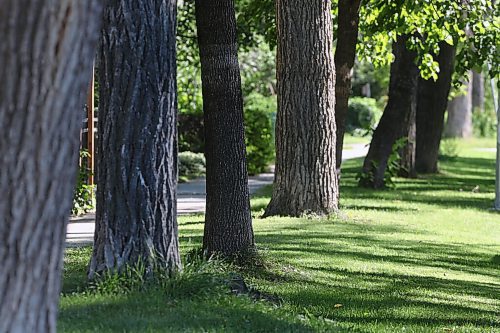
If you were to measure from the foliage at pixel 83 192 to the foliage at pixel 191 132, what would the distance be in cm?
1000

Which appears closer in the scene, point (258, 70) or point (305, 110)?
point (305, 110)

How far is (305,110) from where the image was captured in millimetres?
15562

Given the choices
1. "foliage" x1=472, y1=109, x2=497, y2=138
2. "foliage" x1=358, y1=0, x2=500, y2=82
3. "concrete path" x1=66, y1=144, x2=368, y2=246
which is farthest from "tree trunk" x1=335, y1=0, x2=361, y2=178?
"foliage" x1=472, y1=109, x2=497, y2=138

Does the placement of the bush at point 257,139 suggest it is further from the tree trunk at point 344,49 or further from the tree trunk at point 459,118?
the tree trunk at point 459,118

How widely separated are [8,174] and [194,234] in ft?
31.4

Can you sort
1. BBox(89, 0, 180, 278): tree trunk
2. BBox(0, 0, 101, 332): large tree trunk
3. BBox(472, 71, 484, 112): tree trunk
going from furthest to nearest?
BBox(472, 71, 484, 112): tree trunk < BBox(89, 0, 180, 278): tree trunk < BBox(0, 0, 101, 332): large tree trunk

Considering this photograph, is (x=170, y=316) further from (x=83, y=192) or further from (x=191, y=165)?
(x=191, y=165)

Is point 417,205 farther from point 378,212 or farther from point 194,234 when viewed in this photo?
point 194,234

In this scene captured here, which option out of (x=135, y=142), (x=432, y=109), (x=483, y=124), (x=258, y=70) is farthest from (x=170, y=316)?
(x=483, y=124)

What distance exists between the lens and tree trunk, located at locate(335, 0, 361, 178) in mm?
17594

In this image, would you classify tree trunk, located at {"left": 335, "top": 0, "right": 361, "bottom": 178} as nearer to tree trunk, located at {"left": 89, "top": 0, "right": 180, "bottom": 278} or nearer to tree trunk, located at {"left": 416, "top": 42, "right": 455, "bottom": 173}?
tree trunk, located at {"left": 89, "top": 0, "right": 180, "bottom": 278}

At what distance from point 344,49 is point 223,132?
759cm

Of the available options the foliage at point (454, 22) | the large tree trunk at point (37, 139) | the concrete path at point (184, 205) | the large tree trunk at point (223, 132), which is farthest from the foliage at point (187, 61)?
the large tree trunk at point (37, 139)

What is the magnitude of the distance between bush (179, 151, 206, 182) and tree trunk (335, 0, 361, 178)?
27.0ft
